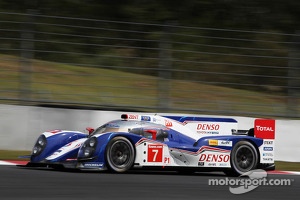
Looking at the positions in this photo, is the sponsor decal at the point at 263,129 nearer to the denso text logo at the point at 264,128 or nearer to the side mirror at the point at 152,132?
the denso text logo at the point at 264,128

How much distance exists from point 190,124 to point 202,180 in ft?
3.60

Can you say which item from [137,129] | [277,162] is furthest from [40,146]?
[277,162]

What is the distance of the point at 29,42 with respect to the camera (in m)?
9.92

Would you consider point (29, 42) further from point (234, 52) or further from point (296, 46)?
point (296, 46)

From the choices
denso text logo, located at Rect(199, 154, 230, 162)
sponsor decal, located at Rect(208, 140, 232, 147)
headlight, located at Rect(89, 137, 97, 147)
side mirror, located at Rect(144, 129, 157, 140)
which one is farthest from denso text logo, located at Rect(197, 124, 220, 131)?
headlight, located at Rect(89, 137, 97, 147)

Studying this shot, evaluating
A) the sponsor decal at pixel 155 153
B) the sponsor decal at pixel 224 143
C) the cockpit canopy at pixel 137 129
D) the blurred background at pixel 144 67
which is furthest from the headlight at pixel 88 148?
the blurred background at pixel 144 67

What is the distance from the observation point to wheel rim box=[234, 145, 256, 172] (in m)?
7.81

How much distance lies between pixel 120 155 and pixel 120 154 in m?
0.01

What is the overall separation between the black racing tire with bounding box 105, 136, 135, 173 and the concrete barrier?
2.55 metres

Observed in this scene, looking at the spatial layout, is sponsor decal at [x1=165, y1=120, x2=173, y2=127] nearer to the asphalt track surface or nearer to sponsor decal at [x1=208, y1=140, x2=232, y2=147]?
sponsor decal at [x1=208, y1=140, x2=232, y2=147]

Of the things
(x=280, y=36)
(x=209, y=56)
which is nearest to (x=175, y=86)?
(x=209, y=56)

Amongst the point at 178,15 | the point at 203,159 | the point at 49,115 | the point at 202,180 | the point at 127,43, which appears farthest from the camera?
the point at 178,15

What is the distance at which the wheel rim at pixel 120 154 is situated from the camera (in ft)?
23.5

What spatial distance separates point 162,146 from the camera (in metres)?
7.45
